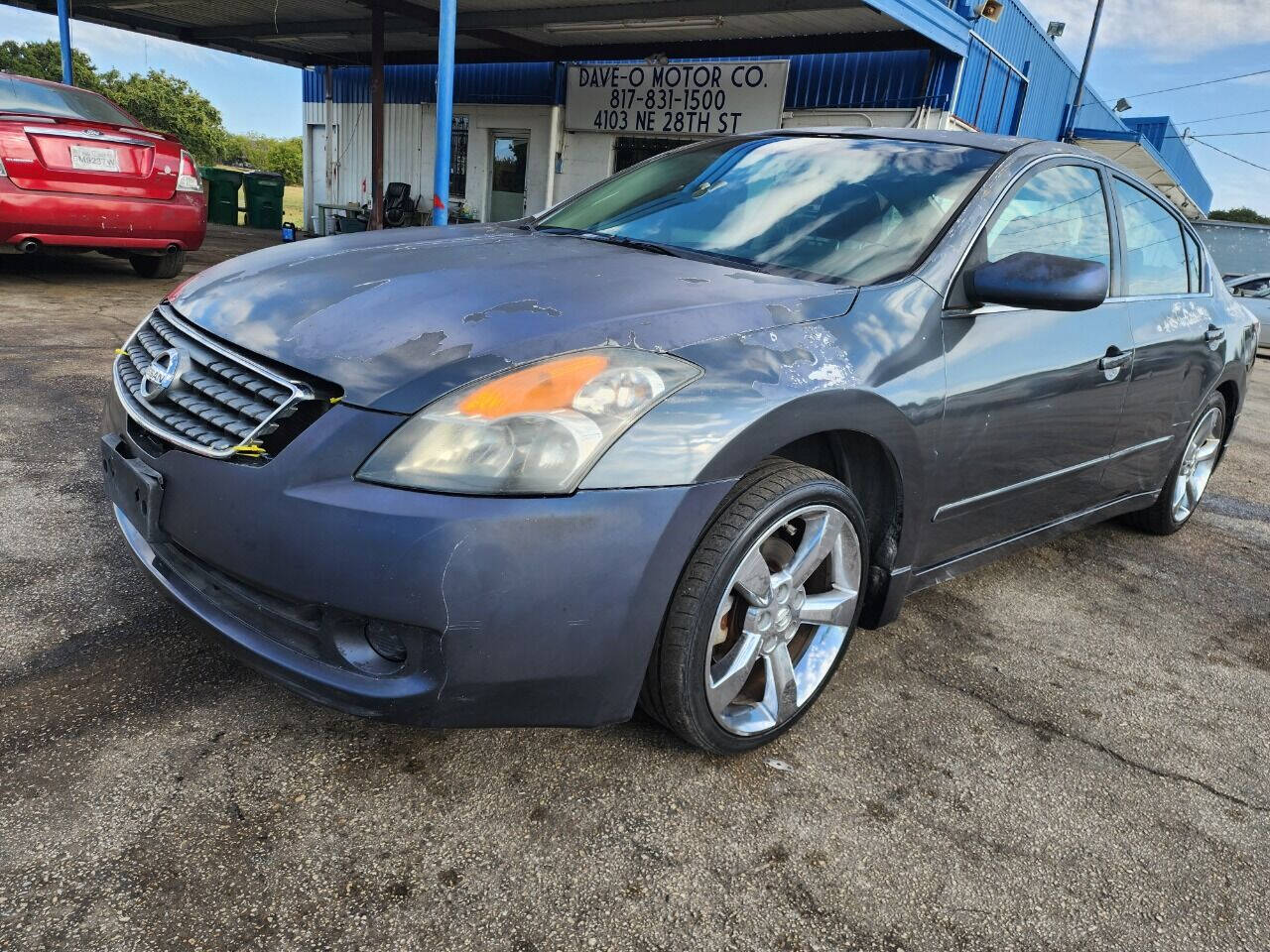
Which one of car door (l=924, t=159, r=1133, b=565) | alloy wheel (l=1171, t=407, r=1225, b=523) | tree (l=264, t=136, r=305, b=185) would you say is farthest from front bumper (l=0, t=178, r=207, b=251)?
tree (l=264, t=136, r=305, b=185)

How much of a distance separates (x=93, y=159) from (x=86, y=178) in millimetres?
153

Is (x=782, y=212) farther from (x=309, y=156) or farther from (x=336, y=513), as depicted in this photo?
(x=309, y=156)

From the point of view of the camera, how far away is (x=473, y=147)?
1580 centimetres

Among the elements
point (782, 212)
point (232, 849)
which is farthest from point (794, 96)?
point (232, 849)

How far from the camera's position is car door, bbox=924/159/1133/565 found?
2355 mm

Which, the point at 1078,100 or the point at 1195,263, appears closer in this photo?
the point at 1195,263

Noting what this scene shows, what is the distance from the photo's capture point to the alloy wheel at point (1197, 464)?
3932 mm

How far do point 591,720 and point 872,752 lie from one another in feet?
2.60

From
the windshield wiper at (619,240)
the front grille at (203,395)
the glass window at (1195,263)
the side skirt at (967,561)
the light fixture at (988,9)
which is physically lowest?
the side skirt at (967,561)

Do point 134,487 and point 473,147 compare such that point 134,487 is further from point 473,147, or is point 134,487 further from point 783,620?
point 473,147

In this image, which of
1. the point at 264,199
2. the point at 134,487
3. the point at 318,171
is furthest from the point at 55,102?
the point at 318,171

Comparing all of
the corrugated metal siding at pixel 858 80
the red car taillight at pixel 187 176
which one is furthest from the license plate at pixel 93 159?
the corrugated metal siding at pixel 858 80

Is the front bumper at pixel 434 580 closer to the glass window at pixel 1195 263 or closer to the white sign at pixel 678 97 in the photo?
the glass window at pixel 1195 263

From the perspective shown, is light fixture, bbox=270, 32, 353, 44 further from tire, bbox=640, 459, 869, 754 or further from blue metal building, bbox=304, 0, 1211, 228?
tire, bbox=640, 459, 869, 754
